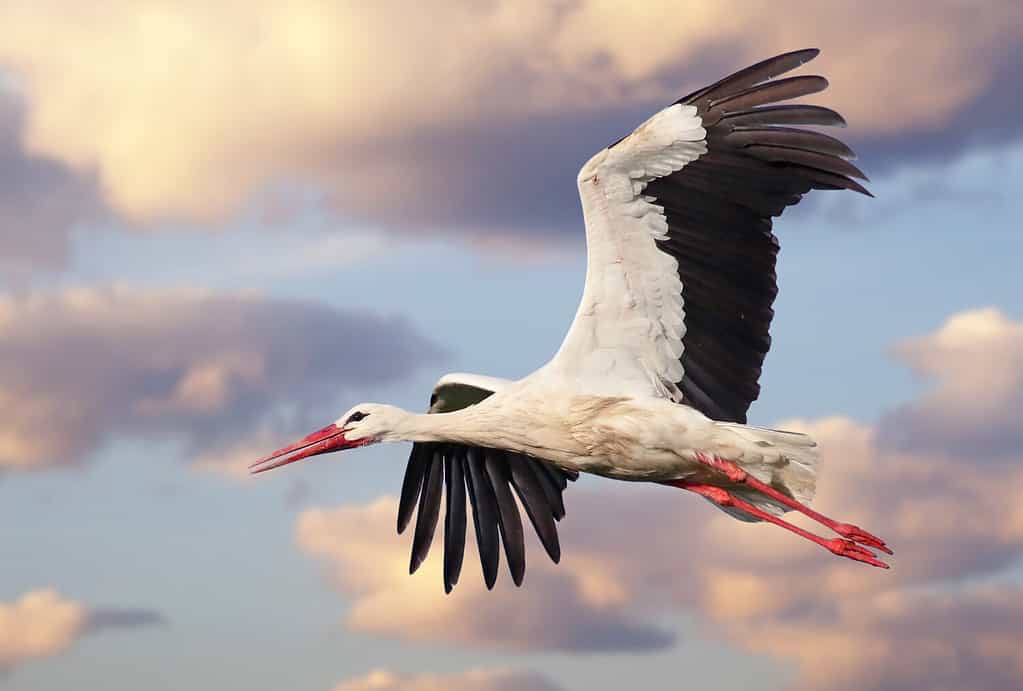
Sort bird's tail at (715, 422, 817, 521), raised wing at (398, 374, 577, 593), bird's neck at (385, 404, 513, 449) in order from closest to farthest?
bird's tail at (715, 422, 817, 521) → bird's neck at (385, 404, 513, 449) → raised wing at (398, 374, 577, 593)

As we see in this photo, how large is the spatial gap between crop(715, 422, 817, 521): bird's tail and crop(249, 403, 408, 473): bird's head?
8.23ft

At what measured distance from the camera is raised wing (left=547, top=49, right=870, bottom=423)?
1191 centimetres

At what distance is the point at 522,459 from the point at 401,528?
1153mm

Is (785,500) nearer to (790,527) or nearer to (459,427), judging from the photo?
(790,527)

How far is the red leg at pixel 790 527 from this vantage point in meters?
12.6

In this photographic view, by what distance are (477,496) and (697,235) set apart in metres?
3.27

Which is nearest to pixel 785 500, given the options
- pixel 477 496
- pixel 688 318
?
pixel 688 318

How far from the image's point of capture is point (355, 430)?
43.0 feet

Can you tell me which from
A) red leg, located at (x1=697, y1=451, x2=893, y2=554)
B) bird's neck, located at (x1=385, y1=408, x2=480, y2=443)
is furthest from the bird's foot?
bird's neck, located at (x1=385, y1=408, x2=480, y2=443)

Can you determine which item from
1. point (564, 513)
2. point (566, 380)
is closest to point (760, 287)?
point (566, 380)

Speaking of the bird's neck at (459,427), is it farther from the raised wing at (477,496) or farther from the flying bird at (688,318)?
the raised wing at (477,496)

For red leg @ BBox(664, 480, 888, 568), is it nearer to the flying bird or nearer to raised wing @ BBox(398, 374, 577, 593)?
the flying bird

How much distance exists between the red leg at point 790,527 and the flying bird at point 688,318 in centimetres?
1

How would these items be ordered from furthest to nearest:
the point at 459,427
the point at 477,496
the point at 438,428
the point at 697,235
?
the point at 477,496 < the point at 438,428 < the point at 459,427 < the point at 697,235
